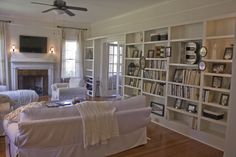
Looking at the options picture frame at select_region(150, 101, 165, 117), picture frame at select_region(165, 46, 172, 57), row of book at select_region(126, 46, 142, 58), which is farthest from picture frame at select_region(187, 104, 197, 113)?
row of book at select_region(126, 46, 142, 58)

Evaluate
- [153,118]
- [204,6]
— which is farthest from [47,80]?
[204,6]

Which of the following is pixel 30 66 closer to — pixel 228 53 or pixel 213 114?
pixel 213 114

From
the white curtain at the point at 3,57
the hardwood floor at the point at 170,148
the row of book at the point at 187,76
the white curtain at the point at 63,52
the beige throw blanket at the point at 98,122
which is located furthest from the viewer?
the white curtain at the point at 63,52

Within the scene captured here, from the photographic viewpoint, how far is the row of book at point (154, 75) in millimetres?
5006

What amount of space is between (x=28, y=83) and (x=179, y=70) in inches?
224

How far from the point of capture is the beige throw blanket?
2.95 m

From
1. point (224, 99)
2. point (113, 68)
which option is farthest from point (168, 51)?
point (113, 68)

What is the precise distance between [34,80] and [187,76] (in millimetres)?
5827

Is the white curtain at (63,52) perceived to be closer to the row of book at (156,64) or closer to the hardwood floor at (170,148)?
the row of book at (156,64)

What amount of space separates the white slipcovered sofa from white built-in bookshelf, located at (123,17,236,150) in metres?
1.43

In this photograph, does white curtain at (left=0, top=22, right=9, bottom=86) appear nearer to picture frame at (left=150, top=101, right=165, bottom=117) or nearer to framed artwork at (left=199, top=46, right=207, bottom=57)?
picture frame at (left=150, top=101, right=165, bottom=117)

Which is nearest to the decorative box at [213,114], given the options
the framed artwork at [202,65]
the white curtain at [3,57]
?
the framed artwork at [202,65]

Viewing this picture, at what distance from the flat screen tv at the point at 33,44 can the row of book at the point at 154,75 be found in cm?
427

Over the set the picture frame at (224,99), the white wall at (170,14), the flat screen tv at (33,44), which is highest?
the white wall at (170,14)
